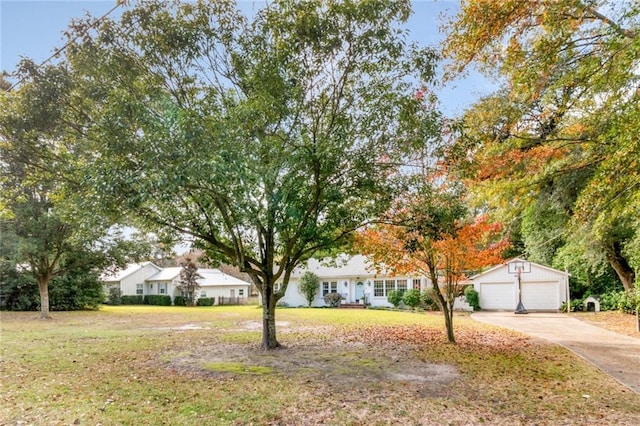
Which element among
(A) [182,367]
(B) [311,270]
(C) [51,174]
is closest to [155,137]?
(C) [51,174]

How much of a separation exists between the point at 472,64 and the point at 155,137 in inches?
315

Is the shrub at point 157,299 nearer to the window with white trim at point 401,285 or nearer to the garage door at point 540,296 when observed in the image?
the window with white trim at point 401,285

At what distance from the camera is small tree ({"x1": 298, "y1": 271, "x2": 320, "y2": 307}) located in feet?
97.2

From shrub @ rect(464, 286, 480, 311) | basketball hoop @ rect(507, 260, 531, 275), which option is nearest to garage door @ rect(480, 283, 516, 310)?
shrub @ rect(464, 286, 480, 311)

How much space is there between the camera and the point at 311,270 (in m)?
30.4

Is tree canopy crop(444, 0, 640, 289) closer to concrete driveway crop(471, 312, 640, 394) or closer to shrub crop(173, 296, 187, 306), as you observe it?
concrete driveway crop(471, 312, 640, 394)

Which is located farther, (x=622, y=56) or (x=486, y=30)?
(x=486, y=30)

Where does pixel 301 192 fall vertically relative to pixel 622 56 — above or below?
below

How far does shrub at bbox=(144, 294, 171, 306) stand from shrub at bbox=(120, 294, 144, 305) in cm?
62

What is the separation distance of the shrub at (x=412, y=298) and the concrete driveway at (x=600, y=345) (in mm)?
8895

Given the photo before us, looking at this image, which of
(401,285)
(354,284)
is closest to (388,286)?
(401,285)

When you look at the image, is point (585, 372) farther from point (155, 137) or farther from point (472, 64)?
point (155, 137)

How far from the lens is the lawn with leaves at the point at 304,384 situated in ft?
16.9

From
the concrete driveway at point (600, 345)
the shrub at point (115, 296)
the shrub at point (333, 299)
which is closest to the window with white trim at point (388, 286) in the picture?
the shrub at point (333, 299)
